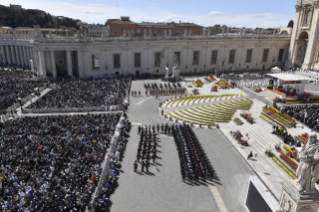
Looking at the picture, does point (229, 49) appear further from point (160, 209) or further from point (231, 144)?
point (160, 209)

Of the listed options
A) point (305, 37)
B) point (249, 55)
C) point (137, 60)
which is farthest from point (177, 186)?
point (305, 37)

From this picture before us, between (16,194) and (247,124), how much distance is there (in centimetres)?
2838

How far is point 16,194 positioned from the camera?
17.2 meters

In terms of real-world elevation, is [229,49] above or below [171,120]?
above

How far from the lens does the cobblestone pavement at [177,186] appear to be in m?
18.1

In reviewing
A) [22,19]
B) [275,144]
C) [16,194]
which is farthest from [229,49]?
[22,19]

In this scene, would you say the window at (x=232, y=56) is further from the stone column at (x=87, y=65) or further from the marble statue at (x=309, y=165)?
the marble statue at (x=309, y=165)

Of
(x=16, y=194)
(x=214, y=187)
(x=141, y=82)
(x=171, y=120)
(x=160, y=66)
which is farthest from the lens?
(x=160, y=66)

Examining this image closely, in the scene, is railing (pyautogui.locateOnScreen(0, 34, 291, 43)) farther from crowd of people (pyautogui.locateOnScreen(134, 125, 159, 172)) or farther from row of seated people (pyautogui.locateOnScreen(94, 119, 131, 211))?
row of seated people (pyautogui.locateOnScreen(94, 119, 131, 211))

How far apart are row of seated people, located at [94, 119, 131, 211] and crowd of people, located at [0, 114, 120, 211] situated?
1037 millimetres

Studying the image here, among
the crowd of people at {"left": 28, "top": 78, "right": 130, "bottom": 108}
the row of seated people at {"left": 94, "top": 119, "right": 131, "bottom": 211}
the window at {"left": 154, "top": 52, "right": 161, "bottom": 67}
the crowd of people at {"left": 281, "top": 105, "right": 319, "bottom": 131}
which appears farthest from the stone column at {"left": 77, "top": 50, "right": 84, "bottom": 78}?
the crowd of people at {"left": 281, "top": 105, "right": 319, "bottom": 131}

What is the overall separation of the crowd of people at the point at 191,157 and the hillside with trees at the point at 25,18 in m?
125

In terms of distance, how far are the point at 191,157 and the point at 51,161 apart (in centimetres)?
1335

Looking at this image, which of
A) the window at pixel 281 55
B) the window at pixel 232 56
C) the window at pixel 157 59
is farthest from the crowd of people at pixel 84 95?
the window at pixel 281 55
